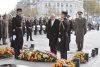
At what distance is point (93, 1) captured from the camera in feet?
354

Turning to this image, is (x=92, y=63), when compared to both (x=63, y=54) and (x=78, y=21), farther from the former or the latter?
(x=78, y=21)

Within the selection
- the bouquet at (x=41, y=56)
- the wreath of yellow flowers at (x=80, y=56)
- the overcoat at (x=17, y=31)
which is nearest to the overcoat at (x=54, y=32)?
the bouquet at (x=41, y=56)

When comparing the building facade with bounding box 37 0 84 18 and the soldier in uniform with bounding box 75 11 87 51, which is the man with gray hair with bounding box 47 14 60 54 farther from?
the building facade with bounding box 37 0 84 18

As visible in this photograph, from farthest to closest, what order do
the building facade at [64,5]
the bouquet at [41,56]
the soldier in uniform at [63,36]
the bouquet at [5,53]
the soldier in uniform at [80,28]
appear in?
Answer: 1. the building facade at [64,5]
2. the soldier in uniform at [80,28]
3. the bouquet at [5,53]
4. the bouquet at [41,56]
5. the soldier in uniform at [63,36]

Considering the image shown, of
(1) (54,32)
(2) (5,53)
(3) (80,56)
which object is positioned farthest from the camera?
(2) (5,53)

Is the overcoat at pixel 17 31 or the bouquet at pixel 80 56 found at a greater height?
the overcoat at pixel 17 31

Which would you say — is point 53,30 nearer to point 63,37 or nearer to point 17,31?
point 63,37

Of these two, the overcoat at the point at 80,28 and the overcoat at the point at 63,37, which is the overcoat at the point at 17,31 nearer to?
the overcoat at the point at 63,37

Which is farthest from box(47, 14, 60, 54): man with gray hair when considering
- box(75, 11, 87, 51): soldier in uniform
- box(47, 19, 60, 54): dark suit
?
box(75, 11, 87, 51): soldier in uniform

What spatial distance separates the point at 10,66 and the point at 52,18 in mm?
4355

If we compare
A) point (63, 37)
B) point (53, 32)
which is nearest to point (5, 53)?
point (53, 32)

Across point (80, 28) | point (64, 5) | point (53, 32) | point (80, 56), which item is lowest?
point (80, 56)

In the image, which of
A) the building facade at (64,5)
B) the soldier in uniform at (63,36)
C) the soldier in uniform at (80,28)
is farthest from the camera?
the building facade at (64,5)

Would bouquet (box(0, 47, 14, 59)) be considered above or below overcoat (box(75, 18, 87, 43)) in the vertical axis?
below
